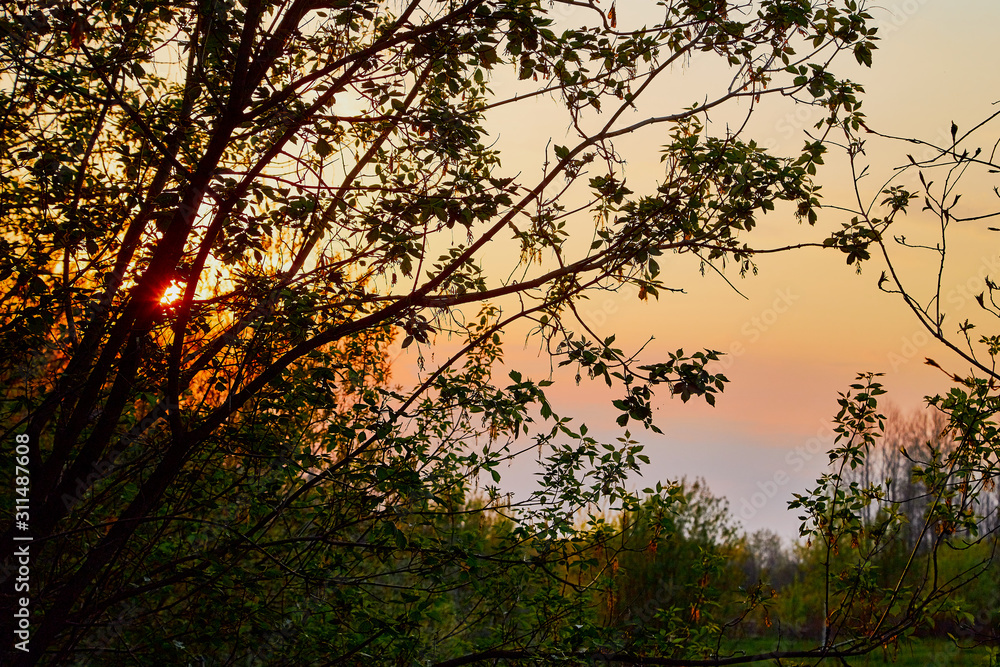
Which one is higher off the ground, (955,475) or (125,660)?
(955,475)

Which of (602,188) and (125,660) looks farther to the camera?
(125,660)

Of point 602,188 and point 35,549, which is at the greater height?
point 602,188

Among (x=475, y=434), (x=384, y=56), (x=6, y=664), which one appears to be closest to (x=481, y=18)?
(x=384, y=56)

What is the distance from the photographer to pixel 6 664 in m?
4.00

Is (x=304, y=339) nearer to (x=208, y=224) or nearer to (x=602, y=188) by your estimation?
(x=208, y=224)

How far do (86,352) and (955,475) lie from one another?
5247mm

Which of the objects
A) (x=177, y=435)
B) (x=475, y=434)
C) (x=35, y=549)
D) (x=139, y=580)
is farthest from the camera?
(x=475, y=434)

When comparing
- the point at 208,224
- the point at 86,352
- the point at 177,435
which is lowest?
the point at 177,435

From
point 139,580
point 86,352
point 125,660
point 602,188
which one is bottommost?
point 125,660

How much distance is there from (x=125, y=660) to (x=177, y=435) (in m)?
1.73

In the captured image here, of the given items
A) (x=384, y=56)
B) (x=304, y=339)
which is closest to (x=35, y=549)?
(x=304, y=339)

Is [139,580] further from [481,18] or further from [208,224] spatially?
[481,18]

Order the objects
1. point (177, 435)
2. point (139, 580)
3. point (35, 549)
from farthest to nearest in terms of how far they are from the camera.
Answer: point (139, 580) → point (35, 549) → point (177, 435)

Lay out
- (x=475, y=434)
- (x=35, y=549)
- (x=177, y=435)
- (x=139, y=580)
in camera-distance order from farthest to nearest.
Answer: (x=475, y=434) → (x=139, y=580) → (x=35, y=549) → (x=177, y=435)
